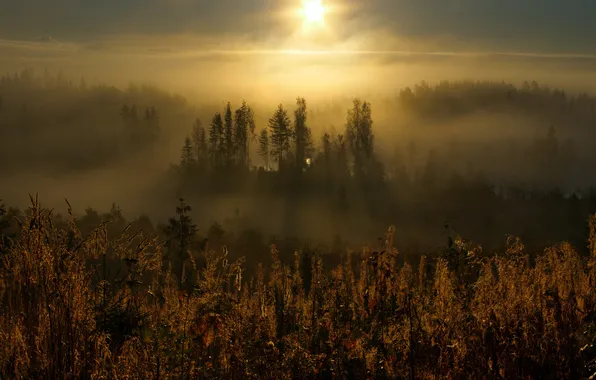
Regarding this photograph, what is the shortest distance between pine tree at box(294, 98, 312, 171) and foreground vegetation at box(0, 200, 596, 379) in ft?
332

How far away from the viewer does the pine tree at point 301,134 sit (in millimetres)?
107500

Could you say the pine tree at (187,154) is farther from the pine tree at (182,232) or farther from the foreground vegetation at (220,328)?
the foreground vegetation at (220,328)

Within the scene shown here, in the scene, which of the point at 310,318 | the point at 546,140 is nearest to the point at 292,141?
the point at 546,140

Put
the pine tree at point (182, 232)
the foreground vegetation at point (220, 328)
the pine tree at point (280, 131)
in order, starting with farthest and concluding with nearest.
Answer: the pine tree at point (280, 131) < the pine tree at point (182, 232) < the foreground vegetation at point (220, 328)

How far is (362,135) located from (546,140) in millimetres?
78748

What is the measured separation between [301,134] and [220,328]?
10377cm

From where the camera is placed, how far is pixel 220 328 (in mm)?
5371

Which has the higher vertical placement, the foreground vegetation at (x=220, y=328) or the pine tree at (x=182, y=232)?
the foreground vegetation at (x=220, y=328)

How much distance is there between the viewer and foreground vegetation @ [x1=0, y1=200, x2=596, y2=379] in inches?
194

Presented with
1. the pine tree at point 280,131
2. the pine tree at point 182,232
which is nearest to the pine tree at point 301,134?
the pine tree at point 280,131

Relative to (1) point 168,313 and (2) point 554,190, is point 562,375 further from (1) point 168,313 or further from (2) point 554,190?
(2) point 554,190

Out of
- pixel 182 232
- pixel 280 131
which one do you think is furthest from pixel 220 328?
pixel 280 131

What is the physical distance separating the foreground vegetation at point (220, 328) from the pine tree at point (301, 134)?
101m

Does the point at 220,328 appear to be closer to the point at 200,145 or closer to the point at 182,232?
the point at 182,232
